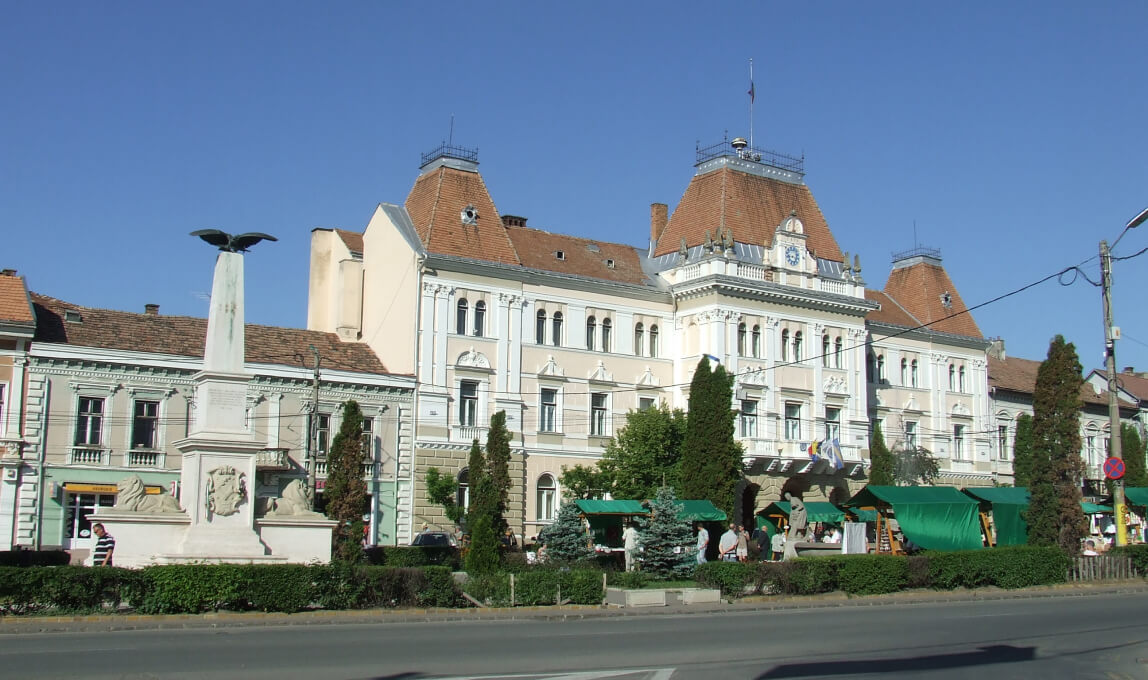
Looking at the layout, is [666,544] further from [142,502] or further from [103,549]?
[103,549]

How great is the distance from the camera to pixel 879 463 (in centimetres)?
5678

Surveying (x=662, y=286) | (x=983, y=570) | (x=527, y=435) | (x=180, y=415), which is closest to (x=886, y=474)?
(x=662, y=286)

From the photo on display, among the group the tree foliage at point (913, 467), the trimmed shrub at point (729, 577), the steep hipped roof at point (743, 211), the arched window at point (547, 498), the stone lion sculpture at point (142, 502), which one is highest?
the steep hipped roof at point (743, 211)

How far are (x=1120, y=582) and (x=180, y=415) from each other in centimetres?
2945

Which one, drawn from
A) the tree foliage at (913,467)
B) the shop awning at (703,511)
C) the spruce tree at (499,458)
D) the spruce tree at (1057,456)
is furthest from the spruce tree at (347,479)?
the tree foliage at (913,467)

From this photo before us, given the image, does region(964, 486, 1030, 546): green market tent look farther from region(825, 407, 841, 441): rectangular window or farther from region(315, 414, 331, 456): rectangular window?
region(315, 414, 331, 456): rectangular window

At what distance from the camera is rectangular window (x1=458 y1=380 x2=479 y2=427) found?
1925 inches

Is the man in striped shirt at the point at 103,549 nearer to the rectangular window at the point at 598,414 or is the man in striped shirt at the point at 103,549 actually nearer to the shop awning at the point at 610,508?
the shop awning at the point at 610,508

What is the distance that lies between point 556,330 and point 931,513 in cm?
1922

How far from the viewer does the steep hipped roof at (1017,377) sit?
2709 inches

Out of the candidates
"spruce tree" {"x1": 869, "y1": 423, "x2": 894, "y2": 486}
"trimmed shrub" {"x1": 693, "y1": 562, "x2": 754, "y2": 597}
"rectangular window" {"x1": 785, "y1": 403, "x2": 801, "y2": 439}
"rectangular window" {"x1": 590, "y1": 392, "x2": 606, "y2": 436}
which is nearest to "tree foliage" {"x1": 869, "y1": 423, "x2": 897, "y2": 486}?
"spruce tree" {"x1": 869, "y1": 423, "x2": 894, "y2": 486}

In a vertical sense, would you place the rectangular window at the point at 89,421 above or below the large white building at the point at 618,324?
below

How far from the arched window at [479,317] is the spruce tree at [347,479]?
1067 centimetres

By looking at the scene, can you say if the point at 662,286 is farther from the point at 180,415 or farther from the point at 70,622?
the point at 70,622
